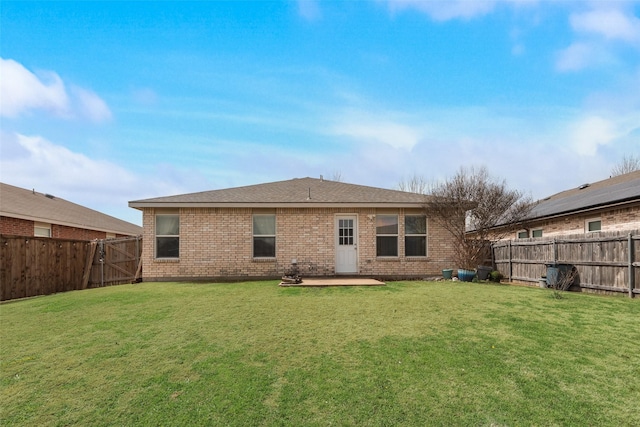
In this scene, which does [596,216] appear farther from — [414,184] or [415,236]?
[414,184]

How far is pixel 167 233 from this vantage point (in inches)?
511

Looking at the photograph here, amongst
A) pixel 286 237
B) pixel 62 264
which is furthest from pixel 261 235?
pixel 62 264

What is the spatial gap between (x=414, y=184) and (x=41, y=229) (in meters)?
29.5

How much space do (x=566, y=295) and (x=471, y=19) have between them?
27.2ft

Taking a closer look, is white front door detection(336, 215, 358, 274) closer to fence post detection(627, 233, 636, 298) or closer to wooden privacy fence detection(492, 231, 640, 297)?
wooden privacy fence detection(492, 231, 640, 297)

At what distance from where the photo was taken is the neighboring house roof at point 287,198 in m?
12.7

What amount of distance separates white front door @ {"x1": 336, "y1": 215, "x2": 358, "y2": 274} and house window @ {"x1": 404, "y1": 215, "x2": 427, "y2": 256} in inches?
79.1

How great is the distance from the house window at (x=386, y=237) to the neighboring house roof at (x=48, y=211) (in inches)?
613

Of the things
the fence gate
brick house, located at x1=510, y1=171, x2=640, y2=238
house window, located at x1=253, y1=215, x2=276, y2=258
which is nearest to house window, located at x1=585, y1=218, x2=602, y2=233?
brick house, located at x1=510, y1=171, x2=640, y2=238

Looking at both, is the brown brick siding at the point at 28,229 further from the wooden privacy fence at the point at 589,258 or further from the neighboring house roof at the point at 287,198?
the wooden privacy fence at the point at 589,258

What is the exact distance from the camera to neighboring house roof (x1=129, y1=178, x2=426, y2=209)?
12719mm

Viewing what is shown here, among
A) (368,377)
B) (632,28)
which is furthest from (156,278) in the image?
(632,28)

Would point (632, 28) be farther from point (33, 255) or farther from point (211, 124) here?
point (33, 255)

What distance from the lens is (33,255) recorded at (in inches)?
430
